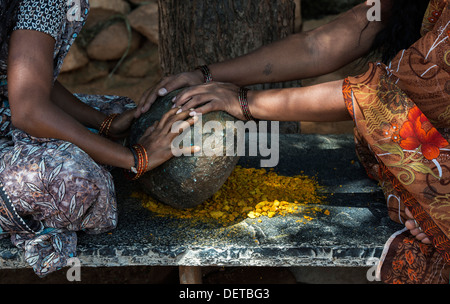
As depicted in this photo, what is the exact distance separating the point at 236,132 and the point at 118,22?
495cm

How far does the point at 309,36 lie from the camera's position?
2.97 metres

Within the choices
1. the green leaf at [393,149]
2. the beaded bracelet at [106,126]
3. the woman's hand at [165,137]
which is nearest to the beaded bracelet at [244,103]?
the woman's hand at [165,137]

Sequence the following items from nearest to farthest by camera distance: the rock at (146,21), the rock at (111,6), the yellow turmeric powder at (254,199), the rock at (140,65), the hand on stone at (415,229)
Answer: the hand on stone at (415,229)
the yellow turmeric powder at (254,199)
the rock at (111,6)
the rock at (146,21)
the rock at (140,65)

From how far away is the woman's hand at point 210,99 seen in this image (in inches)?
96.0

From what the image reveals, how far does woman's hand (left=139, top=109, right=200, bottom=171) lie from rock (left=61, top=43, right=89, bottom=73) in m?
4.78

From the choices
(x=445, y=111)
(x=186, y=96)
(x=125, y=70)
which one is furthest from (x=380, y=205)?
(x=125, y=70)

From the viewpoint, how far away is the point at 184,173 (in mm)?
2486

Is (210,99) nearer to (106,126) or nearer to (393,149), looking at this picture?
(106,126)

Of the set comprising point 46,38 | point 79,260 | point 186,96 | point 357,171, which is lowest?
point 79,260

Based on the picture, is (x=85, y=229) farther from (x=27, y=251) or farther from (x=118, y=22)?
(x=118, y=22)

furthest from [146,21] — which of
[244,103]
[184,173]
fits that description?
[184,173]

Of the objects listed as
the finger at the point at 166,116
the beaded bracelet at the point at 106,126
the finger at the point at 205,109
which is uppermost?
the finger at the point at 205,109

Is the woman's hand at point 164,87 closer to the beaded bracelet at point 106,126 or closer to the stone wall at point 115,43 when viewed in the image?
the beaded bracelet at point 106,126

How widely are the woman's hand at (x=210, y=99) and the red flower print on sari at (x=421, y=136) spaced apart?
33.1 inches
